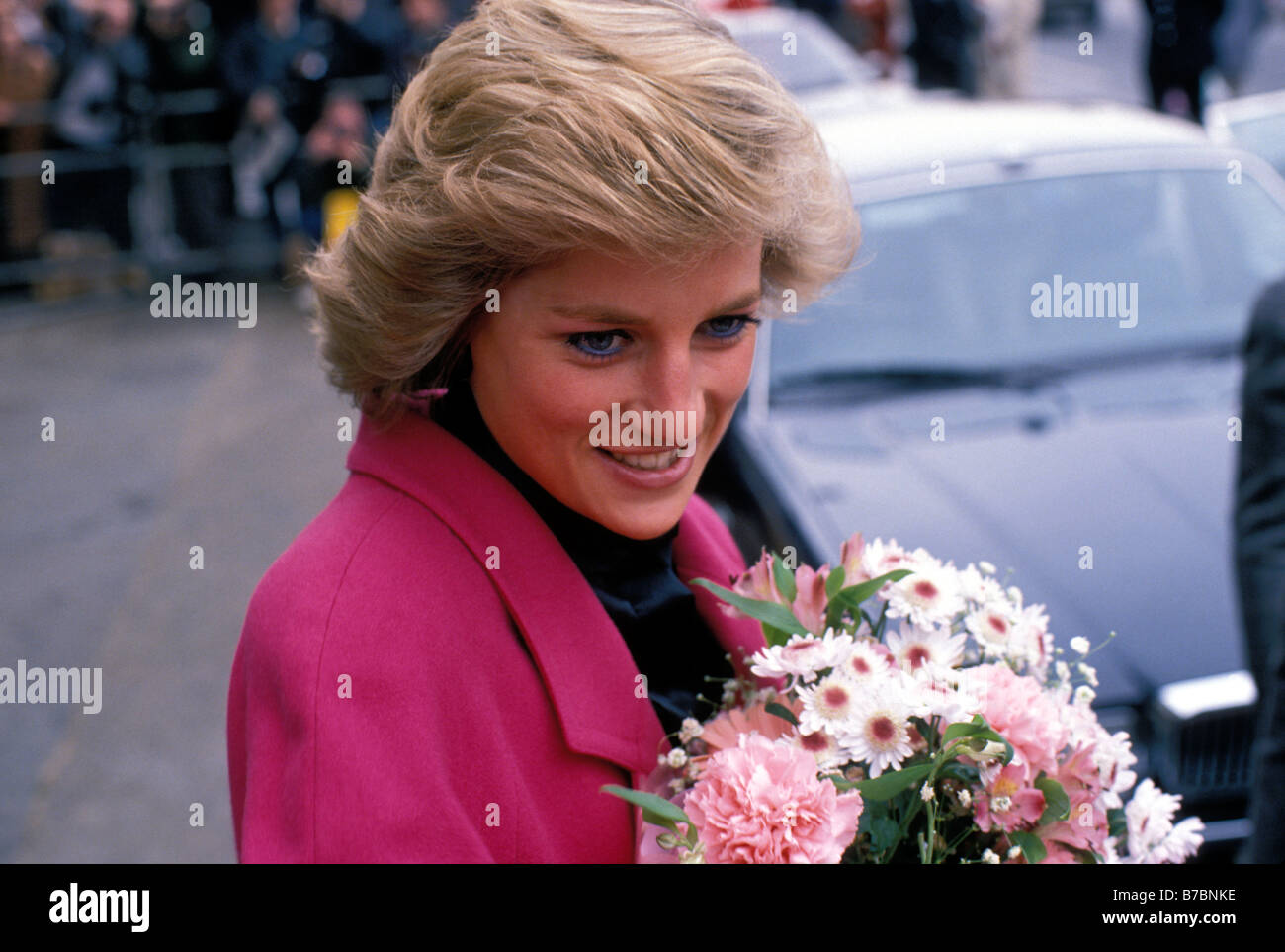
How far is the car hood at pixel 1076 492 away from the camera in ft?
10.0

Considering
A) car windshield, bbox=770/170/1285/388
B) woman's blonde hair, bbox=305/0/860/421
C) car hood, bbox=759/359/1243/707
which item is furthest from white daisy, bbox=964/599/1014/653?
car windshield, bbox=770/170/1285/388

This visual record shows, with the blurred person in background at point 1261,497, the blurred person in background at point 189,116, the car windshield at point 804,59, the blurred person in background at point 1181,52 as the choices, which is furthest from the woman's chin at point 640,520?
the blurred person in background at point 189,116

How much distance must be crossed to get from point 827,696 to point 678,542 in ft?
1.42

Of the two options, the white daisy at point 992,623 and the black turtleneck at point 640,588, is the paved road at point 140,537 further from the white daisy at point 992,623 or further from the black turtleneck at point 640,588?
the white daisy at point 992,623

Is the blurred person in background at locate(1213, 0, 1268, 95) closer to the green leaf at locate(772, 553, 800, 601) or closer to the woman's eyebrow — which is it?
the green leaf at locate(772, 553, 800, 601)

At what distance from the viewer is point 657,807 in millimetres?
1369

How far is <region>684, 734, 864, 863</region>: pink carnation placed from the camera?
1.33 meters

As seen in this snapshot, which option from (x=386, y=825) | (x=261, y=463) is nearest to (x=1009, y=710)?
(x=386, y=825)

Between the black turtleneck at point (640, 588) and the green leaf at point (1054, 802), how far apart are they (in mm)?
412

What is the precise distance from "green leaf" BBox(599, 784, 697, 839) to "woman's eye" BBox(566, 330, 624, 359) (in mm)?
430

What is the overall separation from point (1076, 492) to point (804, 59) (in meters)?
6.35

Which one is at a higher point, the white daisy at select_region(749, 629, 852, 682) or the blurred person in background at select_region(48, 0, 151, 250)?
the blurred person in background at select_region(48, 0, 151, 250)
